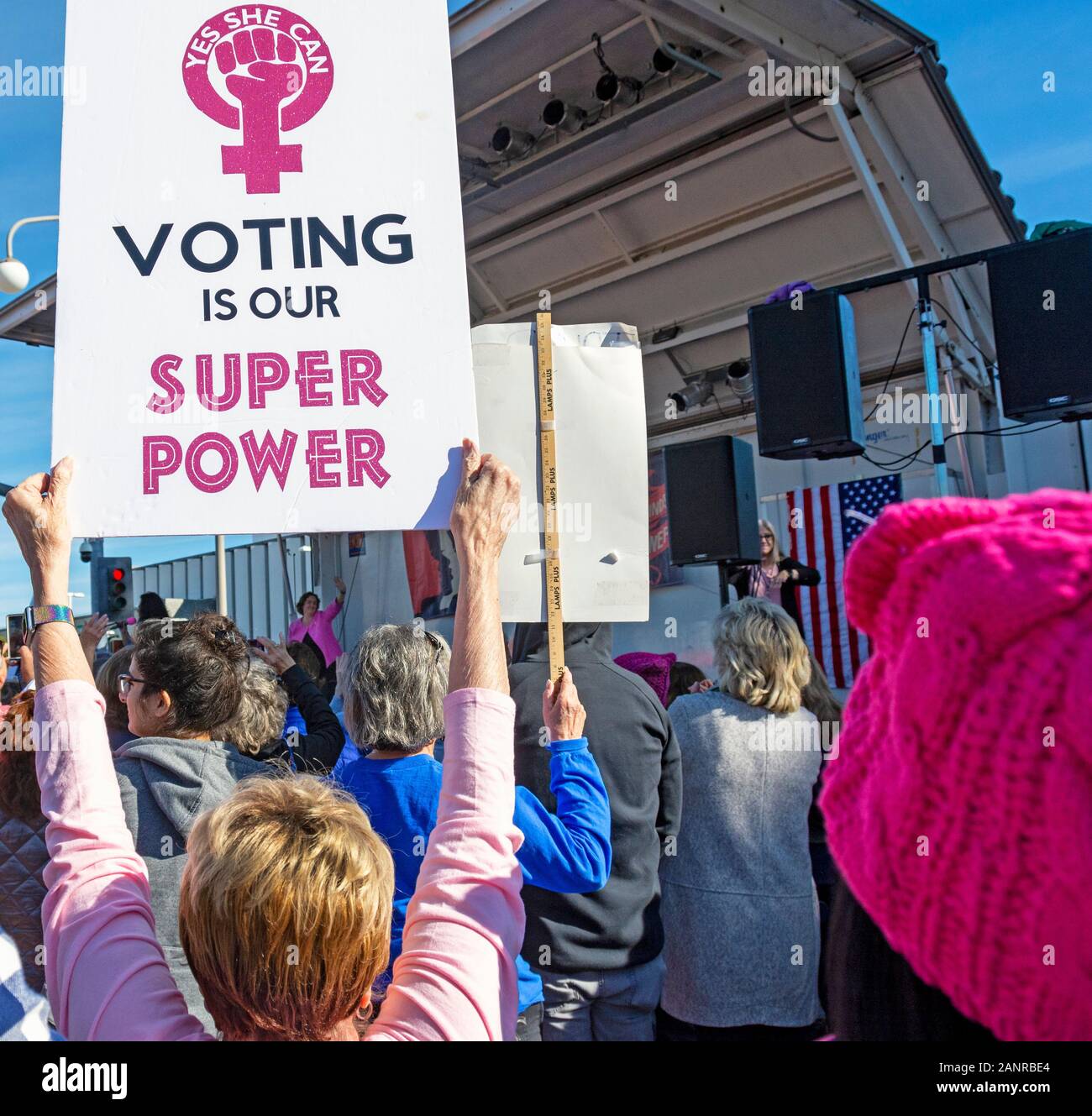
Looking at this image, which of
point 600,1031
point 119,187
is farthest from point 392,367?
point 600,1031

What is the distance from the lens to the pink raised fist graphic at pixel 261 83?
1.61 meters

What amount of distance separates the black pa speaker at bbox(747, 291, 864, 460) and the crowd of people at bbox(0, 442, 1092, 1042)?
2751 mm

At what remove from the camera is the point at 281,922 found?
0.98 m

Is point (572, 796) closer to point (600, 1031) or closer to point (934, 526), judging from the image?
point (600, 1031)

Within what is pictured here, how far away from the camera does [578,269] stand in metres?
7.81

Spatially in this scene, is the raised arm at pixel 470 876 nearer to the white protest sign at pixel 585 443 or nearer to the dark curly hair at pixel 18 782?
the white protest sign at pixel 585 443

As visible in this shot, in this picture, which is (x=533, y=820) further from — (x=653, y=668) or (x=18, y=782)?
(x=653, y=668)

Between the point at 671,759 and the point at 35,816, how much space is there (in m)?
1.34

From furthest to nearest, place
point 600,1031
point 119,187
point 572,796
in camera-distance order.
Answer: point 600,1031 → point 572,796 → point 119,187

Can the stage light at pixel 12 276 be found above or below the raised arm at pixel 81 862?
above

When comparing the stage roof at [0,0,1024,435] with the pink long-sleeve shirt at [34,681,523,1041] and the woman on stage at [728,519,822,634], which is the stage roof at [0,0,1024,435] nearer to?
the woman on stage at [728,519,822,634]

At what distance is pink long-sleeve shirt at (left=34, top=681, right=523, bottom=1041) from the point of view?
963 mm

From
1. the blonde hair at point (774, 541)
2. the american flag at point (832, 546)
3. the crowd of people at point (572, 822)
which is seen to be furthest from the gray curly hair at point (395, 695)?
the american flag at point (832, 546)

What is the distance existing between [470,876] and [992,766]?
2.09ft
